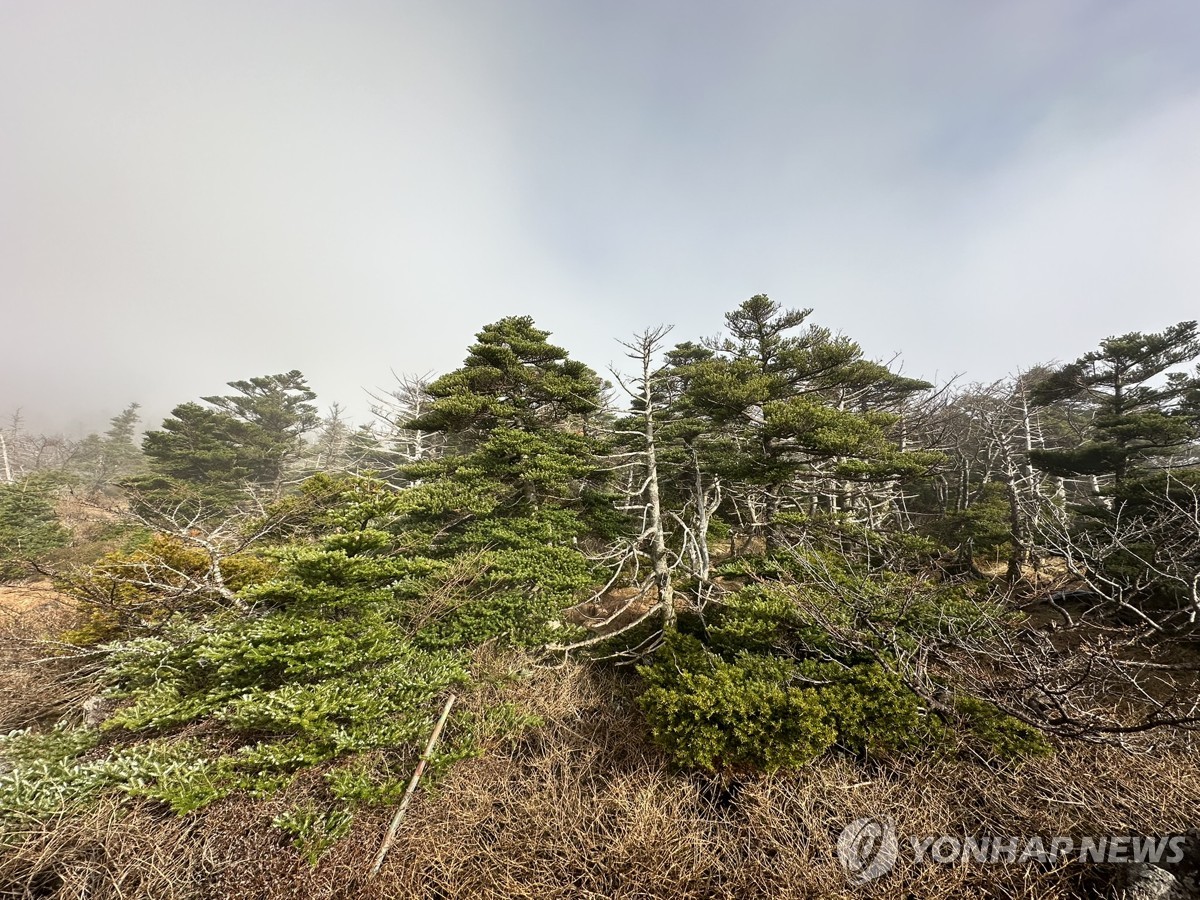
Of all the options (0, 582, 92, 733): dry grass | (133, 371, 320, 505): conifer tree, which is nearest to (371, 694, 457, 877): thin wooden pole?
(0, 582, 92, 733): dry grass

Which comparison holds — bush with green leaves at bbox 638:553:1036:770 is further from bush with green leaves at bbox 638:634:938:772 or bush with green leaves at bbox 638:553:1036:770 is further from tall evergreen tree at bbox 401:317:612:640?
tall evergreen tree at bbox 401:317:612:640

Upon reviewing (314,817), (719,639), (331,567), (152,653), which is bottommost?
(314,817)

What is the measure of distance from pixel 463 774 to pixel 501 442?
6338 millimetres

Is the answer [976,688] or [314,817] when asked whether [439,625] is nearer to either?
[314,817]

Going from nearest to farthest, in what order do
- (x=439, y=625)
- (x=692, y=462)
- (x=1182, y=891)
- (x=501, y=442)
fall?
(x=1182, y=891) < (x=439, y=625) < (x=501, y=442) < (x=692, y=462)

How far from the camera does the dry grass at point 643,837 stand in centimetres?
422

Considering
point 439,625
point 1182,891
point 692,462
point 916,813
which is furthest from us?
point 692,462

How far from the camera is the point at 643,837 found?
480cm

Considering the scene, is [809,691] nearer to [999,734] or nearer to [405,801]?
[999,734]

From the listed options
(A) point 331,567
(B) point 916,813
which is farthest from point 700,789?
(A) point 331,567

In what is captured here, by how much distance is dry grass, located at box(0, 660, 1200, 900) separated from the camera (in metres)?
4.22

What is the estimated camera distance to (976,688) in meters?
4.44

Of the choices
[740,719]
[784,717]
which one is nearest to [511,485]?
[740,719]

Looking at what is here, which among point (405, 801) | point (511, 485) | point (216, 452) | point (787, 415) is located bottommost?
point (405, 801)
